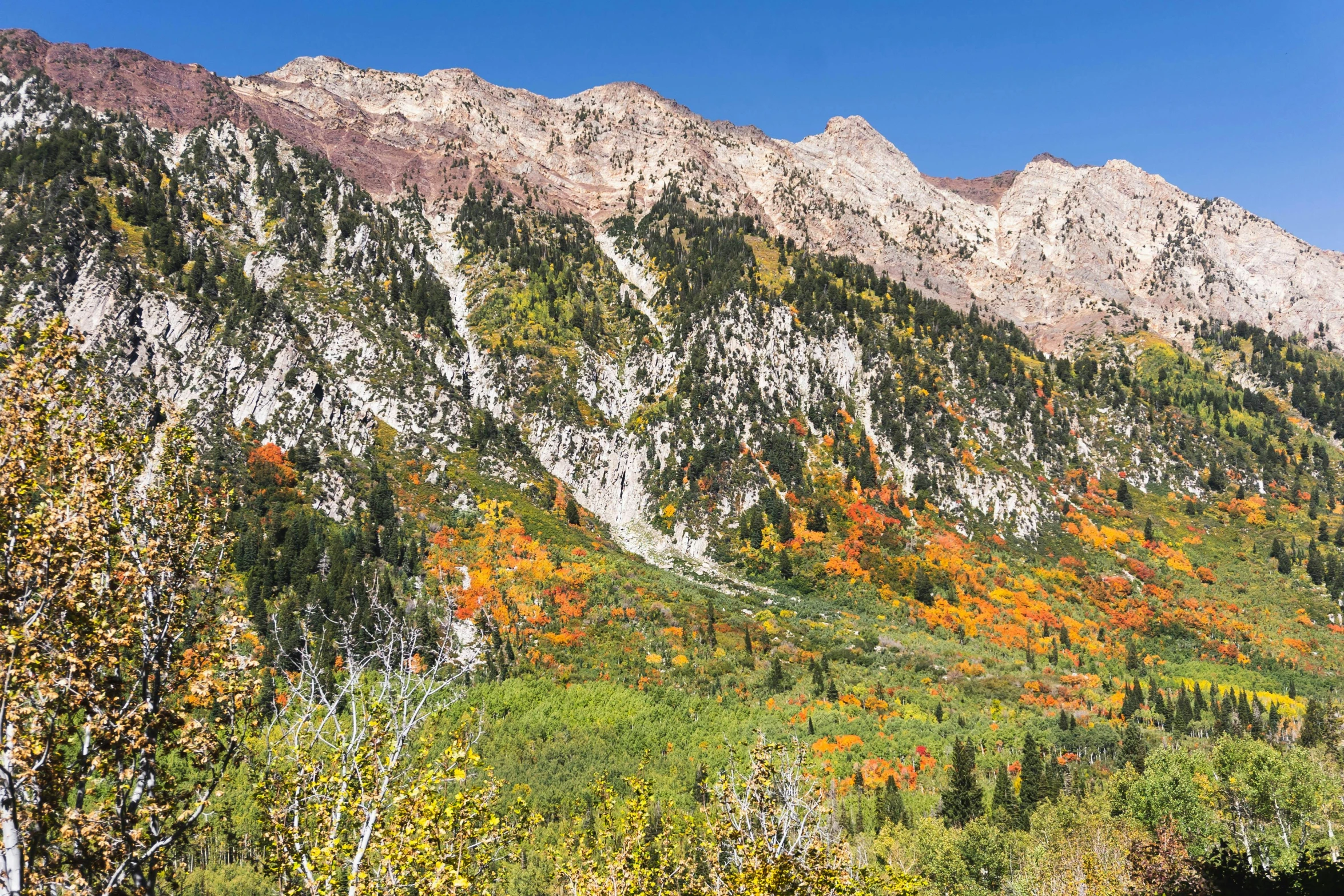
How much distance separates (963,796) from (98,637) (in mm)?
71397

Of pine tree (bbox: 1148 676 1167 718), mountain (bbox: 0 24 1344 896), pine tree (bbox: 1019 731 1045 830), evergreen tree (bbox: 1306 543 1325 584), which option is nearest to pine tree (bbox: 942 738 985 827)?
mountain (bbox: 0 24 1344 896)

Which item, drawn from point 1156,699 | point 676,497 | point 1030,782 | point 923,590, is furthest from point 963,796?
point 676,497

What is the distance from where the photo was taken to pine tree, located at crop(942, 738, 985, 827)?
62.3 metres

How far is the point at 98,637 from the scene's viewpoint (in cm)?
1006

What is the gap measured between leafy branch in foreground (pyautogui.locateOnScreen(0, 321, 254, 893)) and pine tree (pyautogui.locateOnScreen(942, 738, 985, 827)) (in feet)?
223

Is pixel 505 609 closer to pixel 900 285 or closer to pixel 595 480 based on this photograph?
pixel 595 480

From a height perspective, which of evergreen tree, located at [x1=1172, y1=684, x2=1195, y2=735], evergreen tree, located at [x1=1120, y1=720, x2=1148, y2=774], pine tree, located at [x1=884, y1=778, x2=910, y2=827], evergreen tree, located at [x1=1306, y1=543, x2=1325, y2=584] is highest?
evergreen tree, located at [x1=1306, y1=543, x2=1325, y2=584]

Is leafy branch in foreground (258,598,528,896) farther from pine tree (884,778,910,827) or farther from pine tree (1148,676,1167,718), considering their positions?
pine tree (1148,676,1167,718)

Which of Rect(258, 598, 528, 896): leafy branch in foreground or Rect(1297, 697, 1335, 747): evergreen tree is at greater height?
Rect(258, 598, 528, 896): leafy branch in foreground

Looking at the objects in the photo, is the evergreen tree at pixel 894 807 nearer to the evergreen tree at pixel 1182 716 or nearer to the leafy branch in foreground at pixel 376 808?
the evergreen tree at pixel 1182 716

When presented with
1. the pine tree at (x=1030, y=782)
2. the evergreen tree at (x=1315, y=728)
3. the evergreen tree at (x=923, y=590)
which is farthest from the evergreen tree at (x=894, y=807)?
the evergreen tree at (x=1315, y=728)

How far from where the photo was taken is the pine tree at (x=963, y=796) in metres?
62.3

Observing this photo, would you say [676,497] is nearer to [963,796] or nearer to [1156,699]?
[963,796]

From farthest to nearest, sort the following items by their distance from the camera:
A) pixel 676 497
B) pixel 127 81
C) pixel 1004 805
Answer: pixel 127 81, pixel 676 497, pixel 1004 805
